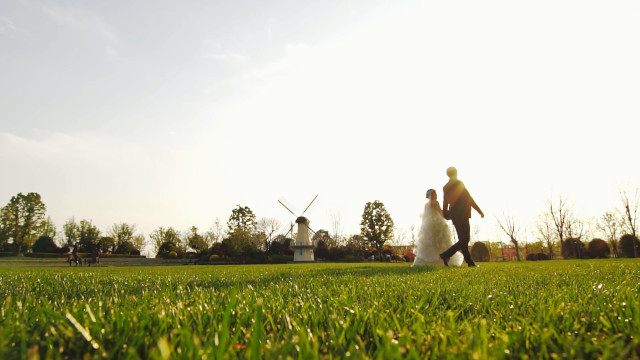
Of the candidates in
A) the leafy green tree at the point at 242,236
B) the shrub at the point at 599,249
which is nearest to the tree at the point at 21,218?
the leafy green tree at the point at 242,236

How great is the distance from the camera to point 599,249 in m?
39.2

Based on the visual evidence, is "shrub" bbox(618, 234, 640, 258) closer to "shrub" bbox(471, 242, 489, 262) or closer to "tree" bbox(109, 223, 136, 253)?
"shrub" bbox(471, 242, 489, 262)

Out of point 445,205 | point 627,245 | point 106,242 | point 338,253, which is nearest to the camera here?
point 445,205

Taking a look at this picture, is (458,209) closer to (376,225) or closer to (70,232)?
(376,225)

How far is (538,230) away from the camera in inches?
2343

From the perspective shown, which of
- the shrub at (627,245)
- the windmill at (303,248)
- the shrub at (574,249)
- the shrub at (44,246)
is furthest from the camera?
the shrub at (44,246)

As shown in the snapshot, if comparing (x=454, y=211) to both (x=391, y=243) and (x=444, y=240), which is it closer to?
(x=444, y=240)

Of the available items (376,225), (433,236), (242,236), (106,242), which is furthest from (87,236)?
(433,236)

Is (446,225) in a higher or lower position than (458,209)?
lower

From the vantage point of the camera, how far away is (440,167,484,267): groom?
1073 cm

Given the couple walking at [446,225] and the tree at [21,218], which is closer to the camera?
the couple walking at [446,225]

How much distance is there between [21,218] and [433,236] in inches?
3064

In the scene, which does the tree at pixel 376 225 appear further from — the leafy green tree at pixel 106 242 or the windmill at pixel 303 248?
the leafy green tree at pixel 106 242

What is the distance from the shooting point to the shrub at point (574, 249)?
41531 mm
